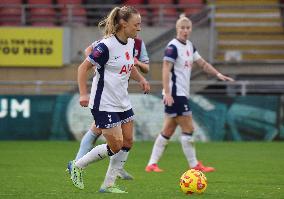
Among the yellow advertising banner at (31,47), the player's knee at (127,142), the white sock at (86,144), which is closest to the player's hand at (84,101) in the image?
the player's knee at (127,142)

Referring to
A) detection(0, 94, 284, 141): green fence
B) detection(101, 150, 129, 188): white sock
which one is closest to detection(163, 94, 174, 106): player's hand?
detection(101, 150, 129, 188): white sock

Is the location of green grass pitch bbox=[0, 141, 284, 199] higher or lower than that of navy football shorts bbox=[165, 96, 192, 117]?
lower

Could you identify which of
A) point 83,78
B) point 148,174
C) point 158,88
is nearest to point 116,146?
point 83,78

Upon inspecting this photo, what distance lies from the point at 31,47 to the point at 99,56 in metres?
14.6

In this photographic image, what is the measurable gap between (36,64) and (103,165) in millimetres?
10040

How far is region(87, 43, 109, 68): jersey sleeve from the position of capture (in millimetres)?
9492

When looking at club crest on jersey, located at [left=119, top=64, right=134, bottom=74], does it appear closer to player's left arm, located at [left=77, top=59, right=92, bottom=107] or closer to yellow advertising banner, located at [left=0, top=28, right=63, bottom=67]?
player's left arm, located at [left=77, top=59, right=92, bottom=107]

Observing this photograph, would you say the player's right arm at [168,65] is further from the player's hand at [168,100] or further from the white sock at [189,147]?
the white sock at [189,147]

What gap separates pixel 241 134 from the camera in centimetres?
2016

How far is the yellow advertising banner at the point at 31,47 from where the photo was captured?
77.6 feet

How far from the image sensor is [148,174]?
41.4 feet

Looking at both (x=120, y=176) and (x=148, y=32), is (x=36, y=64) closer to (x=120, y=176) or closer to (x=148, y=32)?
(x=148, y=32)

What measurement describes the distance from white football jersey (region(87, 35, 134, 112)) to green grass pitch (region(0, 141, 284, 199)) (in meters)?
0.97

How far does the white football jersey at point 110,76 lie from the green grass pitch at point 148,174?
97 cm
